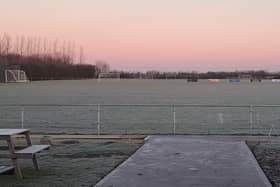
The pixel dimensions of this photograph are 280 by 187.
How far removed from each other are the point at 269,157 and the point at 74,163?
424 centimetres

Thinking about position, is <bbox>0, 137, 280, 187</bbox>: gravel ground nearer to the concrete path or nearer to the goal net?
the concrete path

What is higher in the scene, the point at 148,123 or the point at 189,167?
the point at 189,167

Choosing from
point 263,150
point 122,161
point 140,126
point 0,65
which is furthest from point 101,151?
point 0,65

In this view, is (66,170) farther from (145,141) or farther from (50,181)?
(145,141)

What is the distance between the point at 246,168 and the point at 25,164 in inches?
172

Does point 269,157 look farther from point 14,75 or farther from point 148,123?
point 14,75

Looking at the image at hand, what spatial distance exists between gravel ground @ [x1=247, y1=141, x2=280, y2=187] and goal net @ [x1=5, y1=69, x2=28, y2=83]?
16556cm

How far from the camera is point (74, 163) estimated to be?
10.8m

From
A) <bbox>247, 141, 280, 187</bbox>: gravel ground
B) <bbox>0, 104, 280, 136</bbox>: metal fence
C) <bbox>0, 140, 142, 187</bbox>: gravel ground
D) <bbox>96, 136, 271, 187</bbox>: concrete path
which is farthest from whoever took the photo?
<bbox>0, 104, 280, 136</bbox>: metal fence

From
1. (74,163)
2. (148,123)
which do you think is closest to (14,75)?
(148,123)

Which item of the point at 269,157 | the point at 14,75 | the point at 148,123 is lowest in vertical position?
the point at 148,123

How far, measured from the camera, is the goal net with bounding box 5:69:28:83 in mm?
176413

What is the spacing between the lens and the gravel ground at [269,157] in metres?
9.44

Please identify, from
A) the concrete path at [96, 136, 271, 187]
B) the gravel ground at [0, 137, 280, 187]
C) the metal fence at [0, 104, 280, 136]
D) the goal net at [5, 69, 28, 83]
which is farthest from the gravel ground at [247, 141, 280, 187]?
the goal net at [5, 69, 28, 83]
